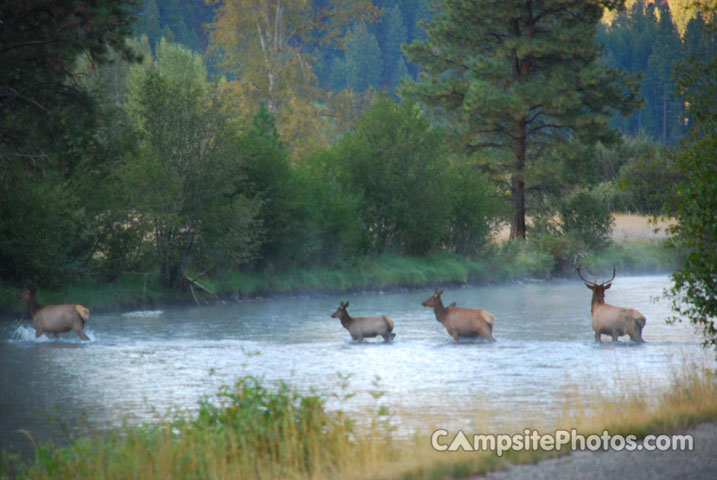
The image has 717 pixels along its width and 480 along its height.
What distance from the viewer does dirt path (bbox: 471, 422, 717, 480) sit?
855 centimetres

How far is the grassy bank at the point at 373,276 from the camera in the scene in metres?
31.0

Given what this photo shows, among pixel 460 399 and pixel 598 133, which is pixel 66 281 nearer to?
pixel 460 399

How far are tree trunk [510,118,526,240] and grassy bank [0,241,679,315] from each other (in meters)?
2.54

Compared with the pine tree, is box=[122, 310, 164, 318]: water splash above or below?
below

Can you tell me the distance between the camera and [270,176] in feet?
125

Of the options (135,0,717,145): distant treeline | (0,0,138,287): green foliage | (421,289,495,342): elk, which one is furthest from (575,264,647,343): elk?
(135,0,717,145): distant treeline

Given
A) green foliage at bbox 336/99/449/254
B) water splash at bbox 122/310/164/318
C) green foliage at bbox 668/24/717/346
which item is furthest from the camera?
green foliage at bbox 336/99/449/254

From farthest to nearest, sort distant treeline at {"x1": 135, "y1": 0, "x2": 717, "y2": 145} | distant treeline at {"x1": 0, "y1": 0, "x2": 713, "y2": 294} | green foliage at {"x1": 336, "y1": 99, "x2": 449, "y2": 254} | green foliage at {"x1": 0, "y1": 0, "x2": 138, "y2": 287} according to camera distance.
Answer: distant treeline at {"x1": 135, "y1": 0, "x2": 717, "y2": 145}
green foliage at {"x1": 336, "y1": 99, "x2": 449, "y2": 254}
distant treeline at {"x1": 0, "y1": 0, "x2": 713, "y2": 294}
green foliage at {"x1": 0, "y1": 0, "x2": 138, "y2": 287}

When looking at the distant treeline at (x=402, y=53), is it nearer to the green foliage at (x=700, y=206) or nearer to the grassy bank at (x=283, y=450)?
the green foliage at (x=700, y=206)

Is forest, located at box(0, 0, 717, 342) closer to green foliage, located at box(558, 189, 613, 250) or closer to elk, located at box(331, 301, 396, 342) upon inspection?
green foliage, located at box(558, 189, 613, 250)

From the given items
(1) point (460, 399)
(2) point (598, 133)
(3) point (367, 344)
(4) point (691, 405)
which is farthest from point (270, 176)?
(4) point (691, 405)

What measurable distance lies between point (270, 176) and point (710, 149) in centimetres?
2554

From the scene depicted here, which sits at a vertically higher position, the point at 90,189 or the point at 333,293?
the point at 90,189

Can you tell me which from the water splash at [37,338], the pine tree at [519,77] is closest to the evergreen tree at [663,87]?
the pine tree at [519,77]
